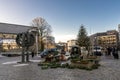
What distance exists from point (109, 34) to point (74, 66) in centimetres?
14334

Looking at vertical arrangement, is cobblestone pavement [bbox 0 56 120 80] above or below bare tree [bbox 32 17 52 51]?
below

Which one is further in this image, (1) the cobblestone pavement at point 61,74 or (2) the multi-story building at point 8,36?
(2) the multi-story building at point 8,36

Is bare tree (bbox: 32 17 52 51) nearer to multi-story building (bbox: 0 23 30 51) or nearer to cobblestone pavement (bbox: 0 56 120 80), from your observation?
multi-story building (bbox: 0 23 30 51)

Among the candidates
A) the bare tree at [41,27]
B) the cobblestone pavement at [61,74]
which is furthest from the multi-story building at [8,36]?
the cobblestone pavement at [61,74]

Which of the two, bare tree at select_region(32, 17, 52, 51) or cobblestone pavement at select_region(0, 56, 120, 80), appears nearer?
cobblestone pavement at select_region(0, 56, 120, 80)

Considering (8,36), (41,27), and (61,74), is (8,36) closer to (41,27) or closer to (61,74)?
(41,27)

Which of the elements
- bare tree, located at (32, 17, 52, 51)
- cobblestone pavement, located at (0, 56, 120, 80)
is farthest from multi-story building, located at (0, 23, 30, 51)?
cobblestone pavement, located at (0, 56, 120, 80)

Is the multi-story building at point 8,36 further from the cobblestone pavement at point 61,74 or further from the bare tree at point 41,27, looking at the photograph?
the cobblestone pavement at point 61,74

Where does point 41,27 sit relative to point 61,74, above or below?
above

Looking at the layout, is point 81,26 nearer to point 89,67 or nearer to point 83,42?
point 83,42

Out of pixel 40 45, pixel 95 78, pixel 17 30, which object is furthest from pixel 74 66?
pixel 17 30

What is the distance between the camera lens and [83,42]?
78000mm

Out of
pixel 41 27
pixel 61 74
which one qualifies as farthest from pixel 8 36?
pixel 61 74

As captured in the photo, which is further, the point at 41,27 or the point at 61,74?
the point at 41,27
